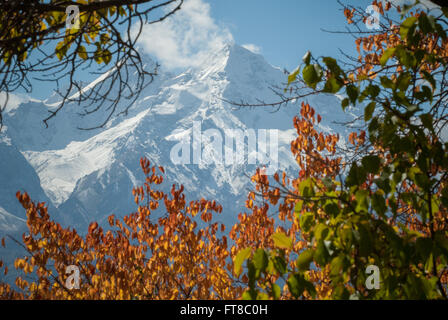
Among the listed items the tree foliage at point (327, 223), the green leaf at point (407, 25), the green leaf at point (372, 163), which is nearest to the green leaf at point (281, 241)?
the tree foliage at point (327, 223)

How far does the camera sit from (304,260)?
1.27 m

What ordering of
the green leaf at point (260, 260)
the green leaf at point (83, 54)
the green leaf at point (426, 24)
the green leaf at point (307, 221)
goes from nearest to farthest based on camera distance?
the green leaf at point (260, 260) → the green leaf at point (426, 24) → the green leaf at point (307, 221) → the green leaf at point (83, 54)

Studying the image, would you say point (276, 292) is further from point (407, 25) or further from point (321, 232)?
point (407, 25)

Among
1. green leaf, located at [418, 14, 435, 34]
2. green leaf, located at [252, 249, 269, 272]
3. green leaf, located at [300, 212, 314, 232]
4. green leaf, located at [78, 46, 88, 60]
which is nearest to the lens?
green leaf, located at [252, 249, 269, 272]

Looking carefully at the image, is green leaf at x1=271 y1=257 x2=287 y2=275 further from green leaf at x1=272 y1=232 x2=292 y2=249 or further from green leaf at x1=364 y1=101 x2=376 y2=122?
green leaf at x1=364 y1=101 x2=376 y2=122

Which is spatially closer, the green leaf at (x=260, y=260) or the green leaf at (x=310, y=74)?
the green leaf at (x=260, y=260)

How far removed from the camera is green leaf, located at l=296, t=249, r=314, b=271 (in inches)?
49.7

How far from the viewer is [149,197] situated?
6.54m

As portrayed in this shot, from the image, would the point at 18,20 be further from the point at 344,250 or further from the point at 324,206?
the point at 344,250

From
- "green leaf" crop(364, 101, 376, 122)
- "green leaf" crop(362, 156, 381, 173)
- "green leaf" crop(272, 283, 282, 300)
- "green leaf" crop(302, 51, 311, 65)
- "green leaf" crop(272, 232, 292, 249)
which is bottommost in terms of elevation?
"green leaf" crop(272, 283, 282, 300)

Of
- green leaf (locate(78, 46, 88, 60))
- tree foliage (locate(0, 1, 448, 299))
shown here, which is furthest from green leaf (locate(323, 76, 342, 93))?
green leaf (locate(78, 46, 88, 60))

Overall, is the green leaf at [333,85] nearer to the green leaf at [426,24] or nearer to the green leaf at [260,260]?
the green leaf at [426,24]

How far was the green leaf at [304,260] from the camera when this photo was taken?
1.26 m
